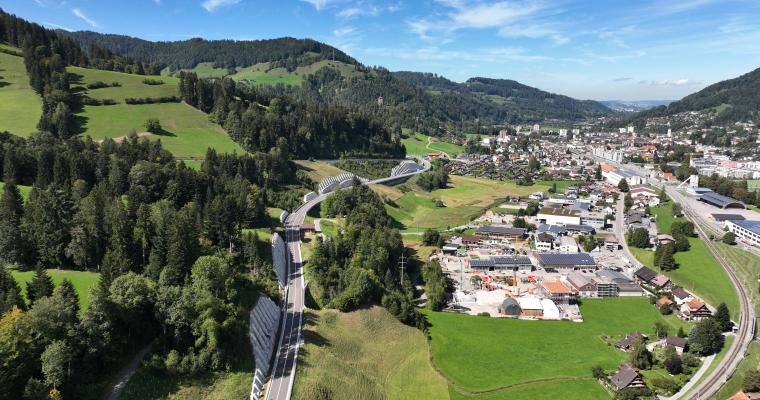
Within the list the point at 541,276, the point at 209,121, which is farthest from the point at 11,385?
the point at 209,121

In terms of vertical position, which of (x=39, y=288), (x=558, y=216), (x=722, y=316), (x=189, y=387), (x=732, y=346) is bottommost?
(x=732, y=346)

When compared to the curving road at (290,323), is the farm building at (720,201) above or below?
above

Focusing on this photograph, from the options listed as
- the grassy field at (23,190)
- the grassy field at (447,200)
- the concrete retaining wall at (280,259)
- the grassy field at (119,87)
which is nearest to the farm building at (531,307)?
the concrete retaining wall at (280,259)

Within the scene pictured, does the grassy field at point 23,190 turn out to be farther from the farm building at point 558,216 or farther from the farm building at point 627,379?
the farm building at point 558,216

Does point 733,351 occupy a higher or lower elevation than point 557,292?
lower

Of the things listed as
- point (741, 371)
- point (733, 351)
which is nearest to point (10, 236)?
point (741, 371)

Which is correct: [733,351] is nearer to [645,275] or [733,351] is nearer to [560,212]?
[645,275]
